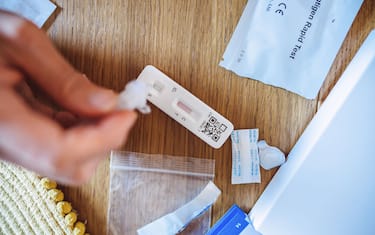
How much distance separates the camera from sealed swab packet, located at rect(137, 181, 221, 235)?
0.59 meters

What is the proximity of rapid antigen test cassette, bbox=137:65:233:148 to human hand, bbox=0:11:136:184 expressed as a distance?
0.73ft

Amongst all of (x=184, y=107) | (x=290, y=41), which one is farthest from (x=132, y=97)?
(x=290, y=41)

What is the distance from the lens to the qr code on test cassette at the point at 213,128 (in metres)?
0.59

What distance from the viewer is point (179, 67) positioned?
1.95 ft

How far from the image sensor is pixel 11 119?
29 cm

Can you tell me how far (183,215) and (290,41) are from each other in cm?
30

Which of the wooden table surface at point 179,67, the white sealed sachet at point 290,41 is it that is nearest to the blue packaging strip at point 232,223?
the wooden table surface at point 179,67

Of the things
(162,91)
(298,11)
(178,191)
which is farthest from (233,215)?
(298,11)

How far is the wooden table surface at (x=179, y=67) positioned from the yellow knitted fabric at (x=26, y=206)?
0.03 meters

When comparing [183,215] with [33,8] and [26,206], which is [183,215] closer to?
[26,206]

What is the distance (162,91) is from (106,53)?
100 millimetres

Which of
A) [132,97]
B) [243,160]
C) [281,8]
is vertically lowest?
[243,160]

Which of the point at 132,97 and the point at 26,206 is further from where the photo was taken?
the point at 26,206

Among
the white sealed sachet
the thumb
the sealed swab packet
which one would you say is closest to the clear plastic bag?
the sealed swab packet
